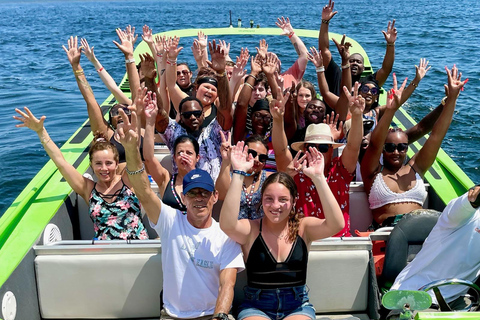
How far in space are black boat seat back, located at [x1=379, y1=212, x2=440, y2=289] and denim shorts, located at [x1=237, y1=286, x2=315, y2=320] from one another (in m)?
0.62

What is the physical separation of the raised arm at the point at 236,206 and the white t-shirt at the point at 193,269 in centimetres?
9

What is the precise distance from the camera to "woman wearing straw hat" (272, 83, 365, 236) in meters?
3.20

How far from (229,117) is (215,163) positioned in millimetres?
495

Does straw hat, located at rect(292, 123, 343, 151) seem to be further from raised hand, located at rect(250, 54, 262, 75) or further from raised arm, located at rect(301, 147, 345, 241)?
raised hand, located at rect(250, 54, 262, 75)

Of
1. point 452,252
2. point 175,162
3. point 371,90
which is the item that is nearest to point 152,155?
point 175,162

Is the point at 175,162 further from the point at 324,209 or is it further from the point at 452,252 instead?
the point at 452,252

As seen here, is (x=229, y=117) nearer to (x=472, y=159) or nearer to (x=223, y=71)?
(x=223, y=71)

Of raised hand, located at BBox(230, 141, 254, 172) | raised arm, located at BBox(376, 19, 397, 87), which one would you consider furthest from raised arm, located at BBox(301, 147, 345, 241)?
raised arm, located at BBox(376, 19, 397, 87)

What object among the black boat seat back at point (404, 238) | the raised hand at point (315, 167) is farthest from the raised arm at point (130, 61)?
the black boat seat back at point (404, 238)

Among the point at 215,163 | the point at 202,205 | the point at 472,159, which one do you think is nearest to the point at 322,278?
the point at 202,205

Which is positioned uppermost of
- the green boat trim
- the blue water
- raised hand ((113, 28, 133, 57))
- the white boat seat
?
raised hand ((113, 28, 133, 57))

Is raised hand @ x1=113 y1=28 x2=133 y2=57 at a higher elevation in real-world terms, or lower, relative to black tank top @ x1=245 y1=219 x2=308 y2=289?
higher

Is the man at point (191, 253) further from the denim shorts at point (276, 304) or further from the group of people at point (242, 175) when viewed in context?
the denim shorts at point (276, 304)

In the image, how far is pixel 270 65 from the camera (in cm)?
404
